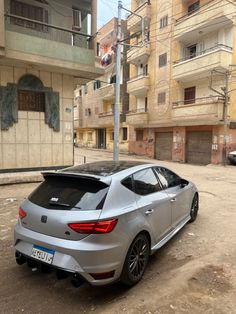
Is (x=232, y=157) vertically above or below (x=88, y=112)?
below

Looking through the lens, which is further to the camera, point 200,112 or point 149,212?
point 200,112

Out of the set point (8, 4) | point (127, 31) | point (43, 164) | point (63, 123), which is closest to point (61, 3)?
point (8, 4)

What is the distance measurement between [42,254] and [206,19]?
18.0m

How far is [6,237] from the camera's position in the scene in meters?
4.39

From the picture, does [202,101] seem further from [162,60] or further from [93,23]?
[93,23]

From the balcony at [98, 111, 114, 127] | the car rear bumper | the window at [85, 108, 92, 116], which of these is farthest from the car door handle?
the window at [85, 108, 92, 116]

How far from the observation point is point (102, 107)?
102 feet

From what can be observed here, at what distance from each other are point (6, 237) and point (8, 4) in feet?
30.9

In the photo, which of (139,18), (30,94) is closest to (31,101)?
(30,94)

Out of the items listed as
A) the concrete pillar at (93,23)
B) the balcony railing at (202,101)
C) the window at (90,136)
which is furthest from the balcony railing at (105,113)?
the concrete pillar at (93,23)

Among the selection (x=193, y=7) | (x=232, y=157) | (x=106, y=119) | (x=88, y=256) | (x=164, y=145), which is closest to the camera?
(x=88, y=256)

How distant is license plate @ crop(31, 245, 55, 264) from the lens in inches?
105

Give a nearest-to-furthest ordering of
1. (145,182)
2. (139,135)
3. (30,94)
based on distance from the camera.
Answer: (145,182) < (30,94) < (139,135)

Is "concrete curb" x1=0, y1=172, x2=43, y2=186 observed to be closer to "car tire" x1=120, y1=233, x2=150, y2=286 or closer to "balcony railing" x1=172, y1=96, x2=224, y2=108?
"car tire" x1=120, y1=233, x2=150, y2=286
